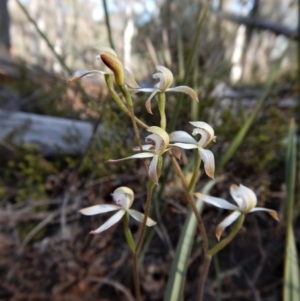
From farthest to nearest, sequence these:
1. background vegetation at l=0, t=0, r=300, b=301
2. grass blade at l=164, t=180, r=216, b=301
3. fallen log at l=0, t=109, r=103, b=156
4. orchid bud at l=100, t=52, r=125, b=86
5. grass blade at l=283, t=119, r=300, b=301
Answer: fallen log at l=0, t=109, r=103, b=156 < background vegetation at l=0, t=0, r=300, b=301 < grass blade at l=283, t=119, r=300, b=301 < grass blade at l=164, t=180, r=216, b=301 < orchid bud at l=100, t=52, r=125, b=86

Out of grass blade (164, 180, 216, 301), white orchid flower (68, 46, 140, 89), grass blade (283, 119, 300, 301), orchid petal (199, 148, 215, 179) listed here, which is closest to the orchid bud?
white orchid flower (68, 46, 140, 89)

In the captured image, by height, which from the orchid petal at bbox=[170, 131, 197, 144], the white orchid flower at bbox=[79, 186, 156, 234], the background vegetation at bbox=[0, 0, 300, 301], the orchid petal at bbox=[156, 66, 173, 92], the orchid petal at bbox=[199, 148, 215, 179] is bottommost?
the background vegetation at bbox=[0, 0, 300, 301]

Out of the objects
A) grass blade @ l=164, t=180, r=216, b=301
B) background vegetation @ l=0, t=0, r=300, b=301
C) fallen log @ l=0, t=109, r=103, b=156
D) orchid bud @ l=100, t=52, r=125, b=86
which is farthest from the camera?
fallen log @ l=0, t=109, r=103, b=156

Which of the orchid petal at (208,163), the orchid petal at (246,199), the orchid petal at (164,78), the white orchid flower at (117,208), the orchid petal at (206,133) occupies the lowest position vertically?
the white orchid flower at (117,208)

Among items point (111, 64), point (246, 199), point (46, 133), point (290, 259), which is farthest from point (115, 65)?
point (46, 133)

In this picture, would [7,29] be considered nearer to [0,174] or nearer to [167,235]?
[0,174]

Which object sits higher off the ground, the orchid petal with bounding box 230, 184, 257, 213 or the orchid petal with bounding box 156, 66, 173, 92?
the orchid petal with bounding box 156, 66, 173, 92

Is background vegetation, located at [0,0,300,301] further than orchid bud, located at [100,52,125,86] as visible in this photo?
Yes

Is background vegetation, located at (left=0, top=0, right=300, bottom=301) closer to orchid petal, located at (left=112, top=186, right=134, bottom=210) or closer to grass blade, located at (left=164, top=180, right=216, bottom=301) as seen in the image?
grass blade, located at (left=164, top=180, right=216, bottom=301)

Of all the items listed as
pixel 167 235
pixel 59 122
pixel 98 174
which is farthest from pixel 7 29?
pixel 167 235

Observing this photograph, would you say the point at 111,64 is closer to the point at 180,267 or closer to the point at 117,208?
the point at 117,208

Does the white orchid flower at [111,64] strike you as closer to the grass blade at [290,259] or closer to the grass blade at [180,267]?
the grass blade at [180,267]

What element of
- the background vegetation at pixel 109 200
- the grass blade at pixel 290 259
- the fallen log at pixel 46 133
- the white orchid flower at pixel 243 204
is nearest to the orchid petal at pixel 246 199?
the white orchid flower at pixel 243 204
